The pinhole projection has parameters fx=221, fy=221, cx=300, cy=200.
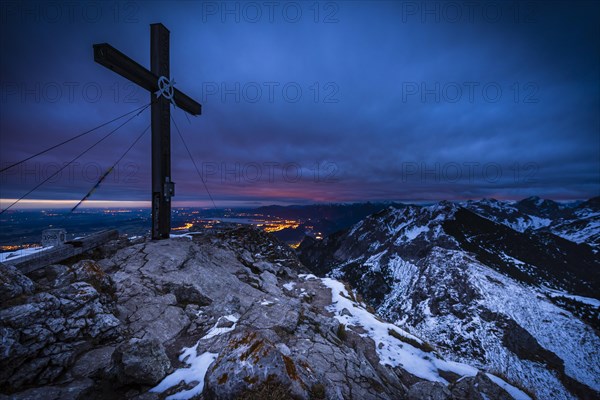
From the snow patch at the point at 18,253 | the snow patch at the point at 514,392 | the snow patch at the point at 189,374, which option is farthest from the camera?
the snow patch at the point at 514,392

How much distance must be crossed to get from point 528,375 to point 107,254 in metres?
161

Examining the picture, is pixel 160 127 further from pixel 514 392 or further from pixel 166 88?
pixel 514 392

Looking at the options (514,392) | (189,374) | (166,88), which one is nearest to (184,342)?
(189,374)

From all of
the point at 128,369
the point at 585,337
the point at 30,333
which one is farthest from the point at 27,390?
the point at 585,337

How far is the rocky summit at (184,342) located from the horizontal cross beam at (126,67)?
990 centimetres

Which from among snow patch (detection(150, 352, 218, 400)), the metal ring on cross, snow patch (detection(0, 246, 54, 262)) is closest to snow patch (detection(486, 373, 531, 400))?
snow patch (detection(150, 352, 218, 400))

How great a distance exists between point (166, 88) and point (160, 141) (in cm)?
363

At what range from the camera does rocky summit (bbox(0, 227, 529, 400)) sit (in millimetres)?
5078

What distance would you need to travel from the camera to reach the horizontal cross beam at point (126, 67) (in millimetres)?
11086

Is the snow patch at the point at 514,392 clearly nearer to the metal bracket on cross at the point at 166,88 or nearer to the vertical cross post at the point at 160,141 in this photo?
the vertical cross post at the point at 160,141

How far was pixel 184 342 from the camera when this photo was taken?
7.96 metres

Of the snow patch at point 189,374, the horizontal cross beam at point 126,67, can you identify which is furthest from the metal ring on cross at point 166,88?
the snow patch at point 189,374

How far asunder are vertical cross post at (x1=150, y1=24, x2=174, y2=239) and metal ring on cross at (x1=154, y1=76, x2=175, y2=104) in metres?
0.22

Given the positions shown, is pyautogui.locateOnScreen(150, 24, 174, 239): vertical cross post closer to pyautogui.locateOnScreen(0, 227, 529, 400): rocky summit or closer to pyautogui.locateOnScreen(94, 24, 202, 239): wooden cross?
pyautogui.locateOnScreen(94, 24, 202, 239): wooden cross
